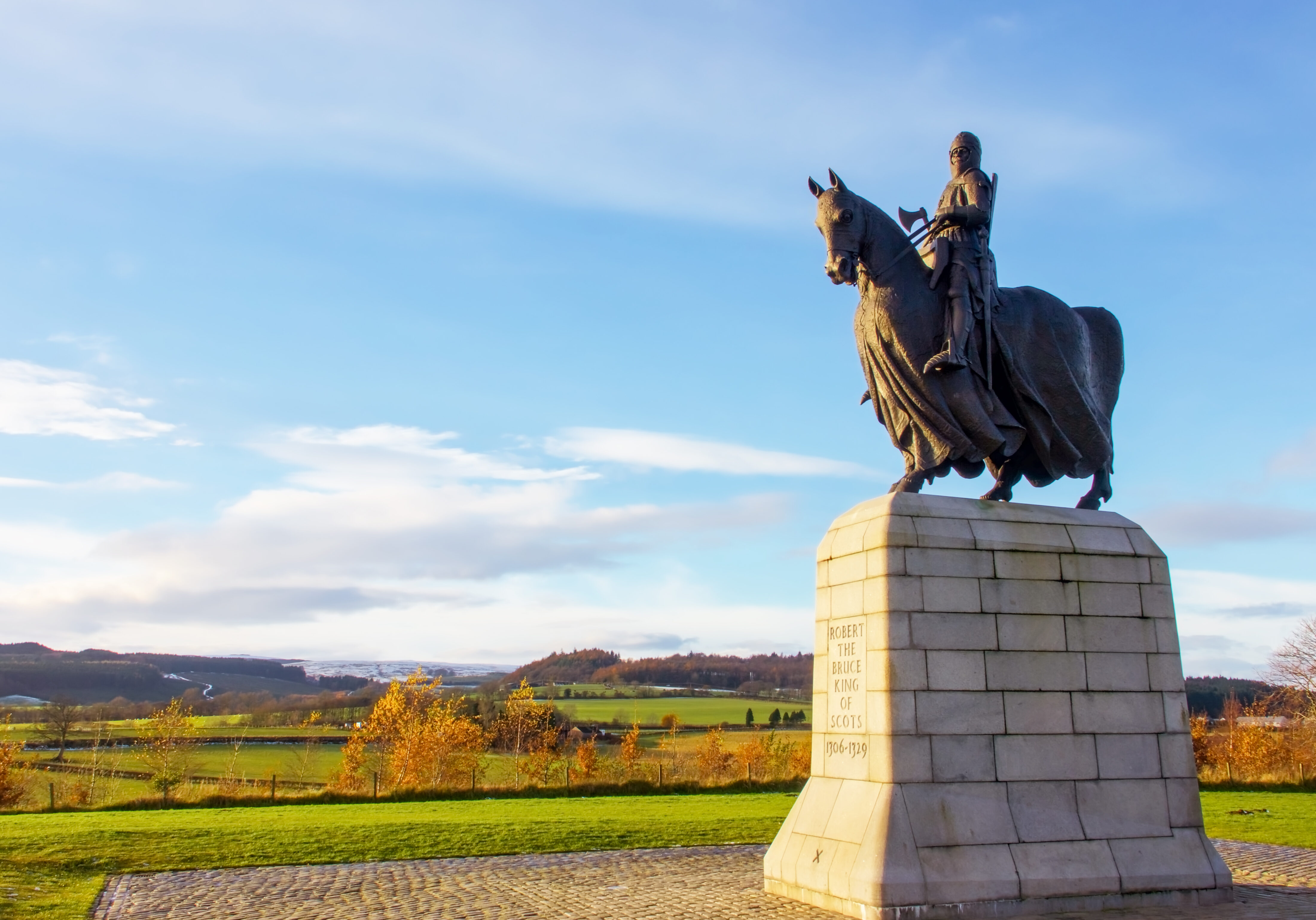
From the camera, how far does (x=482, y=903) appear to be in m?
10.6

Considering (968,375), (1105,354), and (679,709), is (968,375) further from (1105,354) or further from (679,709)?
(679,709)

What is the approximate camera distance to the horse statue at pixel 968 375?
11.2m

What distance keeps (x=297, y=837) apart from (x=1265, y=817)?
63.3 ft

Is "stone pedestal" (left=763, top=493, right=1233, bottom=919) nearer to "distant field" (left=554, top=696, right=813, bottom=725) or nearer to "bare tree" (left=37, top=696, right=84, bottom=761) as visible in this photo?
"bare tree" (left=37, top=696, right=84, bottom=761)

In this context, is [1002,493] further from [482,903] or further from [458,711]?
[458,711]

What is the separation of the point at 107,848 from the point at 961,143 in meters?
15.8

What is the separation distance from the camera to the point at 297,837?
690 inches

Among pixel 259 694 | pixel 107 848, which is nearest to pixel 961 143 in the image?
pixel 107 848

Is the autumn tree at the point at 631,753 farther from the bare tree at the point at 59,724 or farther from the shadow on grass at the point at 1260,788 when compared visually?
the bare tree at the point at 59,724

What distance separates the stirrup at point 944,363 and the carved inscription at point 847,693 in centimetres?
285

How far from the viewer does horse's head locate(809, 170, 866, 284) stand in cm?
1123

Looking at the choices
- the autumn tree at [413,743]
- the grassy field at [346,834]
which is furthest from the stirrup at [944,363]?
the autumn tree at [413,743]

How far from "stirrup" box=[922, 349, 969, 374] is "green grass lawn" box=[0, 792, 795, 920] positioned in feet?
29.9

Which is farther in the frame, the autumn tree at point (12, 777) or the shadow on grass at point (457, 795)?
the autumn tree at point (12, 777)
